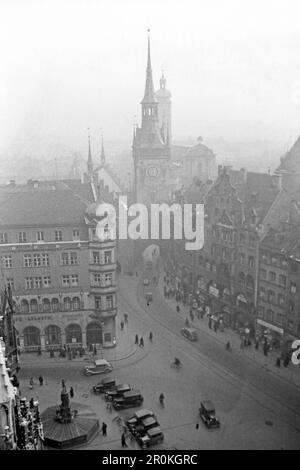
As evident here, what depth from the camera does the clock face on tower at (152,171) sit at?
35.1 metres

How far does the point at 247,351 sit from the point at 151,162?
16868mm

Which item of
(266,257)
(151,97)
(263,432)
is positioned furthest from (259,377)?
(151,97)

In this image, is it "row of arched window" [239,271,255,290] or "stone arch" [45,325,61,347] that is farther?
"row of arched window" [239,271,255,290]

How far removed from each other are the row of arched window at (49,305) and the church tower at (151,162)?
44.4 ft

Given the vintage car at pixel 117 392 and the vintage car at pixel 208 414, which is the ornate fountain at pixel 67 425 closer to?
the vintage car at pixel 117 392

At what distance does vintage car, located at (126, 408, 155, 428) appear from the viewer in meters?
15.8

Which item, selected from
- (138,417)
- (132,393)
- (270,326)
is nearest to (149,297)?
(270,326)

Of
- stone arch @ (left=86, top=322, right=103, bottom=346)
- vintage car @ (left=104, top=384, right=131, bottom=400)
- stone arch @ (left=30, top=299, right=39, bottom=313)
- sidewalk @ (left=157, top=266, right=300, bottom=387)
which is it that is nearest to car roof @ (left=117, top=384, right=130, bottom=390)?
vintage car @ (left=104, top=384, right=131, bottom=400)

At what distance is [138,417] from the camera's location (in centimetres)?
1584

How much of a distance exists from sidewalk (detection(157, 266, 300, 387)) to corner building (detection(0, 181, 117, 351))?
166 inches

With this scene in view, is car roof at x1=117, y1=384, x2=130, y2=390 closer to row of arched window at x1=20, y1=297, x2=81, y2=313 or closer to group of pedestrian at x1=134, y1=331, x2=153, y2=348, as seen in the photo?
group of pedestrian at x1=134, y1=331, x2=153, y2=348

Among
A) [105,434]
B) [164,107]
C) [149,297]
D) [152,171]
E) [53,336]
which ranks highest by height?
[164,107]

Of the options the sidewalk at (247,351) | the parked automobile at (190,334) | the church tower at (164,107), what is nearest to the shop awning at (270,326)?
the sidewalk at (247,351)

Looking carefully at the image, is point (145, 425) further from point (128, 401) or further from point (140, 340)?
point (140, 340)
